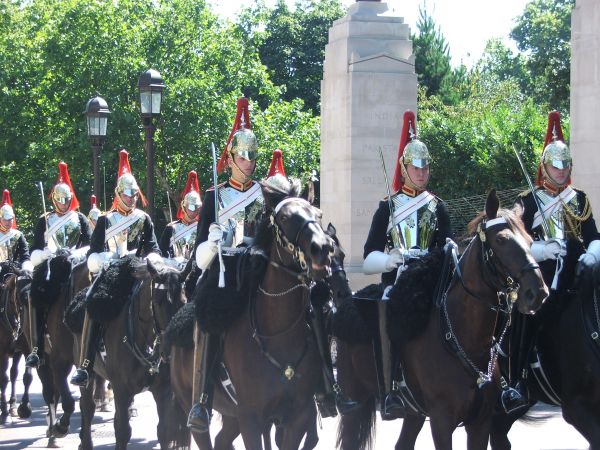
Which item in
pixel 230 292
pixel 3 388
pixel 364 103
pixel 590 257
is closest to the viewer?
pixel 230 292

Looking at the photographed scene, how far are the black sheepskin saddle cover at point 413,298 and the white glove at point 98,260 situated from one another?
154 inches

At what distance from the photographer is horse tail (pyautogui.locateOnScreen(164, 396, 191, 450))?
1001cm

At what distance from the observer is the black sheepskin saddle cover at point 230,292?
27.6 ft

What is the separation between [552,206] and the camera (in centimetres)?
940

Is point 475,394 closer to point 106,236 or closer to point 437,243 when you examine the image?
point 437,243

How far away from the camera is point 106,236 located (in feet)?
39.7

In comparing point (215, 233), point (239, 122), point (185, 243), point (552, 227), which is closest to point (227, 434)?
point (215, 233)

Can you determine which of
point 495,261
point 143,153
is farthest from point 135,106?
point 495,261

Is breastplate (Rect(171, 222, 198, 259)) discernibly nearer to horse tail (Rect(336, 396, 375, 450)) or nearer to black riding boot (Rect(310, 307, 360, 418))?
horse tail (Rect(336, 396, 375, 450))

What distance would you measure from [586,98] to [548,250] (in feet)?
25.3

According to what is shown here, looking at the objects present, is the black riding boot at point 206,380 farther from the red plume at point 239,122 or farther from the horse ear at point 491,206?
the horse ear at point 491,206

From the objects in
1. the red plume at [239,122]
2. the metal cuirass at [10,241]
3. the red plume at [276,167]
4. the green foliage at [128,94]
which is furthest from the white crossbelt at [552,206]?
the green foliage at [128,94]

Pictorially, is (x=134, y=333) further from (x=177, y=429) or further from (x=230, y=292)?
(x=230, y=292)

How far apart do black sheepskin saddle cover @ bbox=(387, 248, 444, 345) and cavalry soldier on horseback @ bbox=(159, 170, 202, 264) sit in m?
4.09
